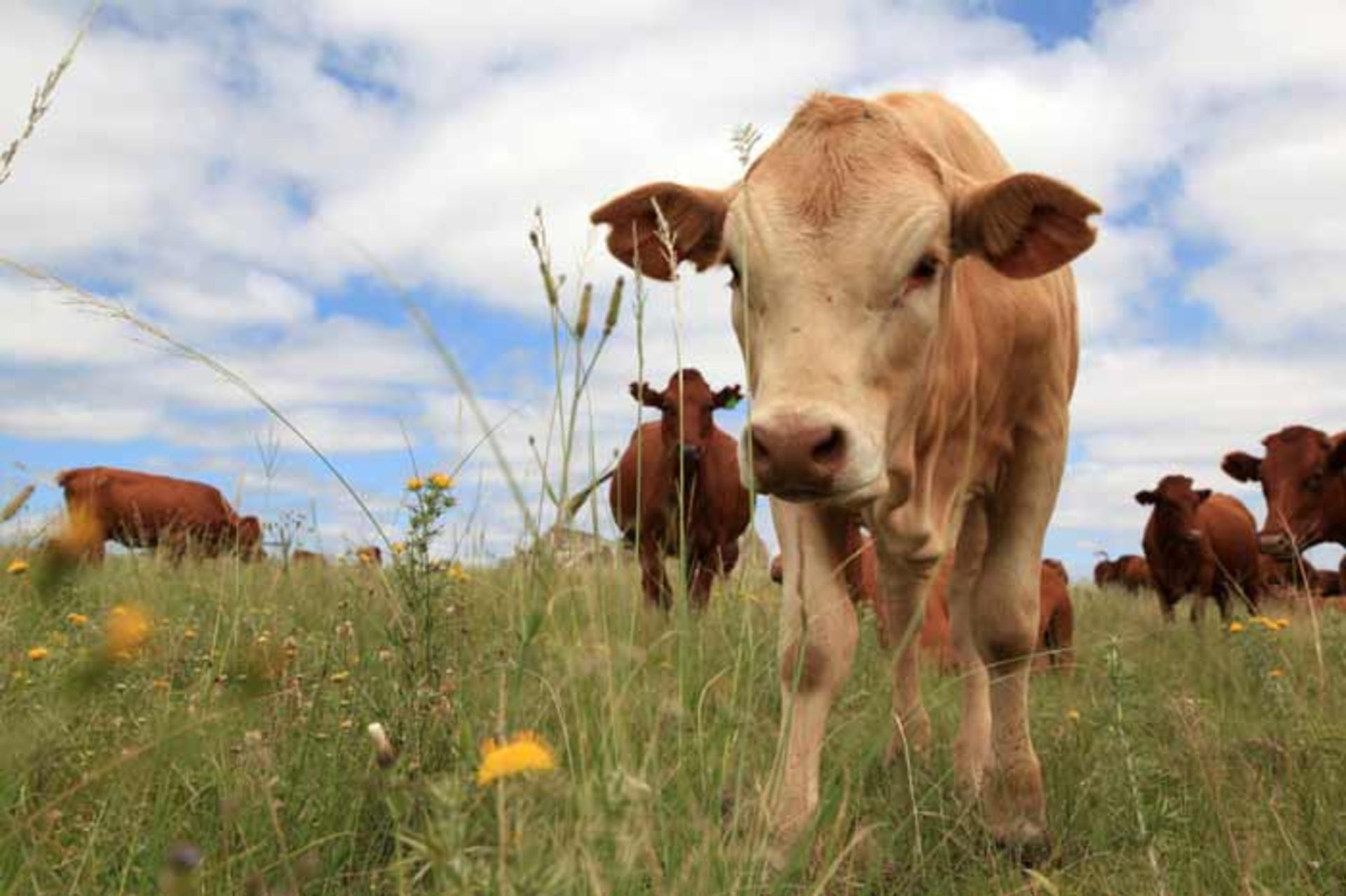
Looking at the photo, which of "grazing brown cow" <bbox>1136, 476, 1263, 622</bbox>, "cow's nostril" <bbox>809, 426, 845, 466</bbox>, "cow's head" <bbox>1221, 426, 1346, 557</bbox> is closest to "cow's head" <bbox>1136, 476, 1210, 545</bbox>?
"grazing brown cow" <bbox>1136, 476, 1263, 622</bbox>

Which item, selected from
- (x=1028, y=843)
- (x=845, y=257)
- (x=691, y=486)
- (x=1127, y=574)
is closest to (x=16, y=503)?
(x=845, y=257)

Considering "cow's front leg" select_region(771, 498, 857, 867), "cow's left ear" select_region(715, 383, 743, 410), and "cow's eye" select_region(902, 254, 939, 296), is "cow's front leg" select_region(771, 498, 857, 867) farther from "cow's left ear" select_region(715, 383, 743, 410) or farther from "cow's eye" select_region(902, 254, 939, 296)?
"cow's left ear" select_region(715, 383, 743, 410)

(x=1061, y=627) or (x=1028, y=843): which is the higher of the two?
(x=1061, y=627)

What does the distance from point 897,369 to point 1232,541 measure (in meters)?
14.1

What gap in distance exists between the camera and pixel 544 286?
6.63 feet

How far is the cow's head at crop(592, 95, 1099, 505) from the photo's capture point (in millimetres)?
2947

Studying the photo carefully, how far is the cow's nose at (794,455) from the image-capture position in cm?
283

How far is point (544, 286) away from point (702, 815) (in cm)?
88

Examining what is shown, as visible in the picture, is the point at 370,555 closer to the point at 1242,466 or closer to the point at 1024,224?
the point at 1024,224

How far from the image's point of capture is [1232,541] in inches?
629

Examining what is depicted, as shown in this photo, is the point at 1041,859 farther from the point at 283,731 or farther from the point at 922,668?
the point at 922,668

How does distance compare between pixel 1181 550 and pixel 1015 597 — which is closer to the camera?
pixel 1015 597

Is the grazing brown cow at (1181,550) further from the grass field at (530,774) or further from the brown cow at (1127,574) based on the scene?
the grass field at (530,774)

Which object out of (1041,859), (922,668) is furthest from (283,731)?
(922,668)
